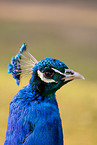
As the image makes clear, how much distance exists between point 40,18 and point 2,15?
37.0 inches

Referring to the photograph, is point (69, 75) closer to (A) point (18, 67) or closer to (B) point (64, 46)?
(A) point (18, 67)

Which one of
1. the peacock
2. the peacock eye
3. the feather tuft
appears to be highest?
the feather tuft

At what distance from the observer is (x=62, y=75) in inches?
41.0

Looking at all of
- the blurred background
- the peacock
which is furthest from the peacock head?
the blurred background

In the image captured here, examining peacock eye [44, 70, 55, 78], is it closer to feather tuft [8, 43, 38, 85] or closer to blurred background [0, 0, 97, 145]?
feather tuft [8, 43, 38, 85]

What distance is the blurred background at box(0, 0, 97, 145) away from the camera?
9.54 feet

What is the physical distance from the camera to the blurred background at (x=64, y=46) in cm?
291

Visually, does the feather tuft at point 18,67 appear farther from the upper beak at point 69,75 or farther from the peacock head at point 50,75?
the upper beak at point 69,75

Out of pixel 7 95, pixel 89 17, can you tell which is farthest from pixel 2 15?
pixel 7 95

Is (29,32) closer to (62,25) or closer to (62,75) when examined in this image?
(62,25)

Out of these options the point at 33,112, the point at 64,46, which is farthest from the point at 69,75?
the point at 64,46

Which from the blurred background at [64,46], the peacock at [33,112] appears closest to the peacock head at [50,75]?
the peacock at [33,112]

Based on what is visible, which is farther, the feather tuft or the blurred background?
the blurred background

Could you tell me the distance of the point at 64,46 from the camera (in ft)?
16.6
